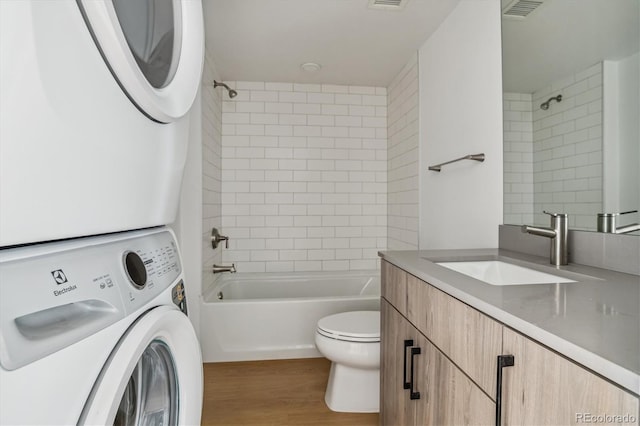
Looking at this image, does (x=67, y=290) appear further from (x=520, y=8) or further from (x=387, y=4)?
(x=387, y=4)

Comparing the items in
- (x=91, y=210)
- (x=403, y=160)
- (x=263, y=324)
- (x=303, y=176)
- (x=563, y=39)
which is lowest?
(x=263, y=324)

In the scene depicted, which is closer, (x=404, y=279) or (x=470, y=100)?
(x=404, y=279)

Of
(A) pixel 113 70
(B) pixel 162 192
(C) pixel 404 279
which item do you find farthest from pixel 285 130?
(A) pixel 113 70

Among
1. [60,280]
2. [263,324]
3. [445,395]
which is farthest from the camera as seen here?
[263,324]

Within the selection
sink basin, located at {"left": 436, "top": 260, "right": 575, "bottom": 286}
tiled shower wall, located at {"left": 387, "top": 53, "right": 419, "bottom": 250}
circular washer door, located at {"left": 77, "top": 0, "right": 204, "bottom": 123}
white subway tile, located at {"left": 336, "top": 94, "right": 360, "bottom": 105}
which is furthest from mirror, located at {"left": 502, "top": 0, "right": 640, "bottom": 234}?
white subway tile, located at {"left": 336, "top": 94, "right": 360, "bottom": 105}

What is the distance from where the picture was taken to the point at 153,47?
804mm

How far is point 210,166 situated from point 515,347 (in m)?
2.50

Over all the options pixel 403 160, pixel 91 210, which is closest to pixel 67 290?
pixel 91 210

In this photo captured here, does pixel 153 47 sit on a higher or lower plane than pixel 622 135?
higher

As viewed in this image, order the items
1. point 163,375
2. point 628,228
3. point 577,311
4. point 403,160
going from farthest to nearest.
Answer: point 403,160 → point 628,228 → point 163,375 → point 577,311

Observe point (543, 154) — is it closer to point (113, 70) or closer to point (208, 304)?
point (113, 70)

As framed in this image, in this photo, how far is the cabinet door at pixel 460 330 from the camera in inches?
31.8

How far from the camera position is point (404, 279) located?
1.36 meters

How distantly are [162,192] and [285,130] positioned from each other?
252 cm
